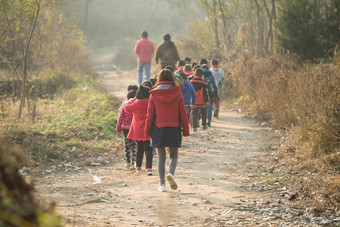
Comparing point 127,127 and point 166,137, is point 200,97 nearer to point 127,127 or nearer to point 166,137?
point 127,127

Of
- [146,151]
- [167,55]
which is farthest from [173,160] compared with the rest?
[167,55]

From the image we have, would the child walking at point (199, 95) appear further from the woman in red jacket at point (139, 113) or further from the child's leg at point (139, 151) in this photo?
the woman in red jacket at point (139, 113)

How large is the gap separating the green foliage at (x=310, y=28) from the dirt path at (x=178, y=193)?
750cm

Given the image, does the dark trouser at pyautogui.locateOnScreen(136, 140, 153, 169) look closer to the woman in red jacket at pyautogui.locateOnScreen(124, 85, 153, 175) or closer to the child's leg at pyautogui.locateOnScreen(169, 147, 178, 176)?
the woman in red jacket at pyautogui.locateOnScreen(124, 85, 153, 175)

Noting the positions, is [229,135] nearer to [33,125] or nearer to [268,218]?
[33,125]

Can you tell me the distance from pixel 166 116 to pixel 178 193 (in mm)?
1228

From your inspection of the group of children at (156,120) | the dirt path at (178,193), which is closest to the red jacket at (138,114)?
the group of children at (156,120)

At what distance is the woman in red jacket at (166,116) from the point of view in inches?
272

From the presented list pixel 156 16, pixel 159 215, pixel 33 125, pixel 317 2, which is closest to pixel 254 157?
pixel 159 215

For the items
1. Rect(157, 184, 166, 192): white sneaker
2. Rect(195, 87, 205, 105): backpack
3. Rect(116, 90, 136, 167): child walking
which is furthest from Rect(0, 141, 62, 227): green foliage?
Rect(195, 87, 205, 105): backpack

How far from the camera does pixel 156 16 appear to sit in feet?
245

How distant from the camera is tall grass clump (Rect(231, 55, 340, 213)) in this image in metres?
6.50

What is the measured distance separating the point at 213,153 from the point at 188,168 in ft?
4.31

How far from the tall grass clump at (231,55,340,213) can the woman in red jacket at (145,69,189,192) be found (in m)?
2.03
